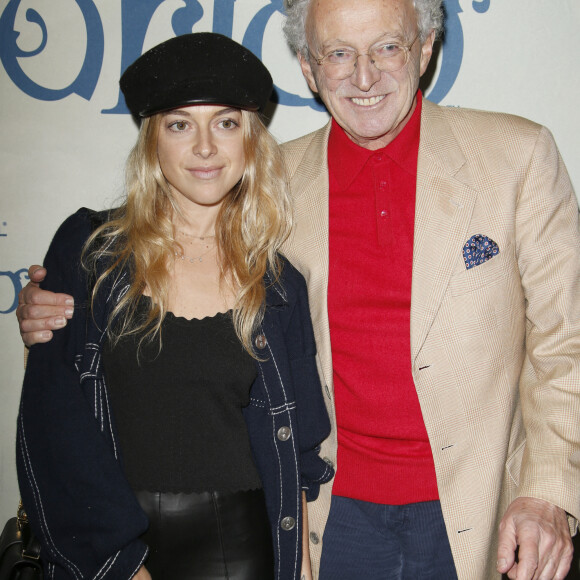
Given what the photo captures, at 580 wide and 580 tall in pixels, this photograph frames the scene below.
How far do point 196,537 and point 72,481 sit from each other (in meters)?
0.34

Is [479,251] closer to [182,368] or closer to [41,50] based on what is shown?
[182,368]

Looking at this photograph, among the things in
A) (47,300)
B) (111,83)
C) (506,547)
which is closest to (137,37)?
(111,83)

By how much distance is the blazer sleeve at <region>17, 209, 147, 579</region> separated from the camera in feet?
5.13

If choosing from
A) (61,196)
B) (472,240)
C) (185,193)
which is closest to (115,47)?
(61,196)

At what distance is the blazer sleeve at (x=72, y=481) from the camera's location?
156cm

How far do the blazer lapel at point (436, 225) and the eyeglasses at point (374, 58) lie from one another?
0.87 feet

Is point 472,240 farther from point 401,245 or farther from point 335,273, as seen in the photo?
point 335,273

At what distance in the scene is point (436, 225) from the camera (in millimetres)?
1815

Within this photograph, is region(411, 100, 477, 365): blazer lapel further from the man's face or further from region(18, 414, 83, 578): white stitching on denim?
region(18, 414, 83, 578): white stitching on denim

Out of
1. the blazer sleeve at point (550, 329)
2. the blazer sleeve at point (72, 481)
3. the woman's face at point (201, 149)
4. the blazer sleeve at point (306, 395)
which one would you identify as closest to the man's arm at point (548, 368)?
the blazer sleeve at point (550, 329)

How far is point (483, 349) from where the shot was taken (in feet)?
5.91

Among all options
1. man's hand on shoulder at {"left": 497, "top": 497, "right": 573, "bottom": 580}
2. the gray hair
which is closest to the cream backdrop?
the gray hair

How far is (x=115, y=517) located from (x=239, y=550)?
0.33m

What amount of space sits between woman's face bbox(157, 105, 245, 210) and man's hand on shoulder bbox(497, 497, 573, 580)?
1.19 metres
